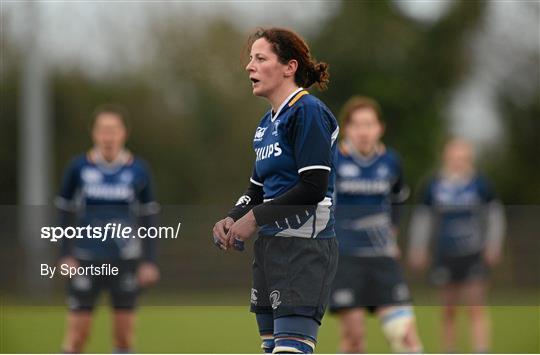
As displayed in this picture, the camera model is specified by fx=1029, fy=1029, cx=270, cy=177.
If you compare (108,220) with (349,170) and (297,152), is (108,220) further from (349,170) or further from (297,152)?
(297,152)

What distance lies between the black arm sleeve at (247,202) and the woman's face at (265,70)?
46cm

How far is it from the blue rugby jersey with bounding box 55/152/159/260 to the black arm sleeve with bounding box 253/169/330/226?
307 cm

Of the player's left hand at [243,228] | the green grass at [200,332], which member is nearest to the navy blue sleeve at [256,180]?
the player's left hand at [243,228]

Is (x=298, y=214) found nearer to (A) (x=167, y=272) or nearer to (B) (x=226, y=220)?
(B) (x=226, y=220)

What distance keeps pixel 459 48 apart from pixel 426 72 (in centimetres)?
87

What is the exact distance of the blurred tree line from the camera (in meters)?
20.5

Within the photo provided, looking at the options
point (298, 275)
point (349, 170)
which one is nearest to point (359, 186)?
point (349, 170)

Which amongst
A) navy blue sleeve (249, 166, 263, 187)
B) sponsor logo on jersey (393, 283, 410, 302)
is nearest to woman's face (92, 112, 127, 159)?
sponsor logo on jersey (393, 283, 410, 302)

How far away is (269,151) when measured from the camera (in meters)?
4.05

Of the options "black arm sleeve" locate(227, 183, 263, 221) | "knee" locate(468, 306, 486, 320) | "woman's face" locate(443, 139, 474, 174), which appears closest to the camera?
"black arm sleeve" locate(227, 183, 263, 221)

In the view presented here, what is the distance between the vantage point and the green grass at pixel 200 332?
28.0ft

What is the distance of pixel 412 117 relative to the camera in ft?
71.6

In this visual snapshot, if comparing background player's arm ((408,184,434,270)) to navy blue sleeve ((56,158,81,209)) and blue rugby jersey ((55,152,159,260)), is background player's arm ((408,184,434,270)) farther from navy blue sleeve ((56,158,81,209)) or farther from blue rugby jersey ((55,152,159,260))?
navy blue sleeve ((56,158,81,209))

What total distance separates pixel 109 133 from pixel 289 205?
3.49 metres
